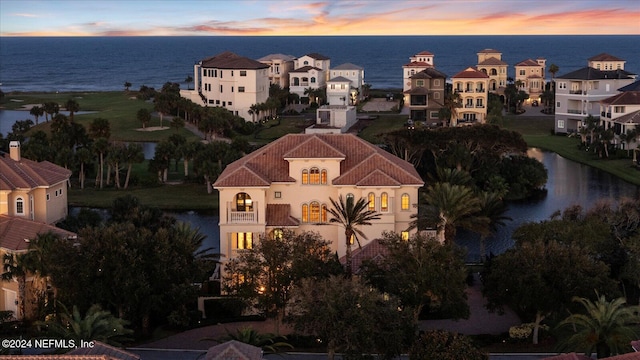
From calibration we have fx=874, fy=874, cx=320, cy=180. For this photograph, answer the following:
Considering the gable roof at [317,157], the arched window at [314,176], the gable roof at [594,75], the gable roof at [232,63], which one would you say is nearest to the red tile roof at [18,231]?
the gable roof at [317,157]

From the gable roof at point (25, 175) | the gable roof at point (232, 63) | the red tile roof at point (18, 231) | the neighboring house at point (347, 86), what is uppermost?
the gable roof at point (232, 63)

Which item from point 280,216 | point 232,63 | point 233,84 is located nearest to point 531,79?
point 232,63

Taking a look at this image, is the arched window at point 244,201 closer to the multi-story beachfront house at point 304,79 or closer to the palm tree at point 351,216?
the palm tree at point 351,216

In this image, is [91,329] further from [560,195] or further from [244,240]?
[560,195]

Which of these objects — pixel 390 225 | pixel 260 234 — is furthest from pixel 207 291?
pixel 390 225

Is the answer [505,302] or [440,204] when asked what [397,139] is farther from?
[505,302]

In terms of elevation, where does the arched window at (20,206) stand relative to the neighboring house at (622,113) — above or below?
below

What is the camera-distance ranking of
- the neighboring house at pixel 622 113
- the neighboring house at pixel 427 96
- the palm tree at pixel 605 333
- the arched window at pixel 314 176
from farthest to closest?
the neighboring house at pixel 427 96 < the neighboring house at pixel 622 113 < the arched window at pixel 314 176 < the palm tree at pixel 605 333
